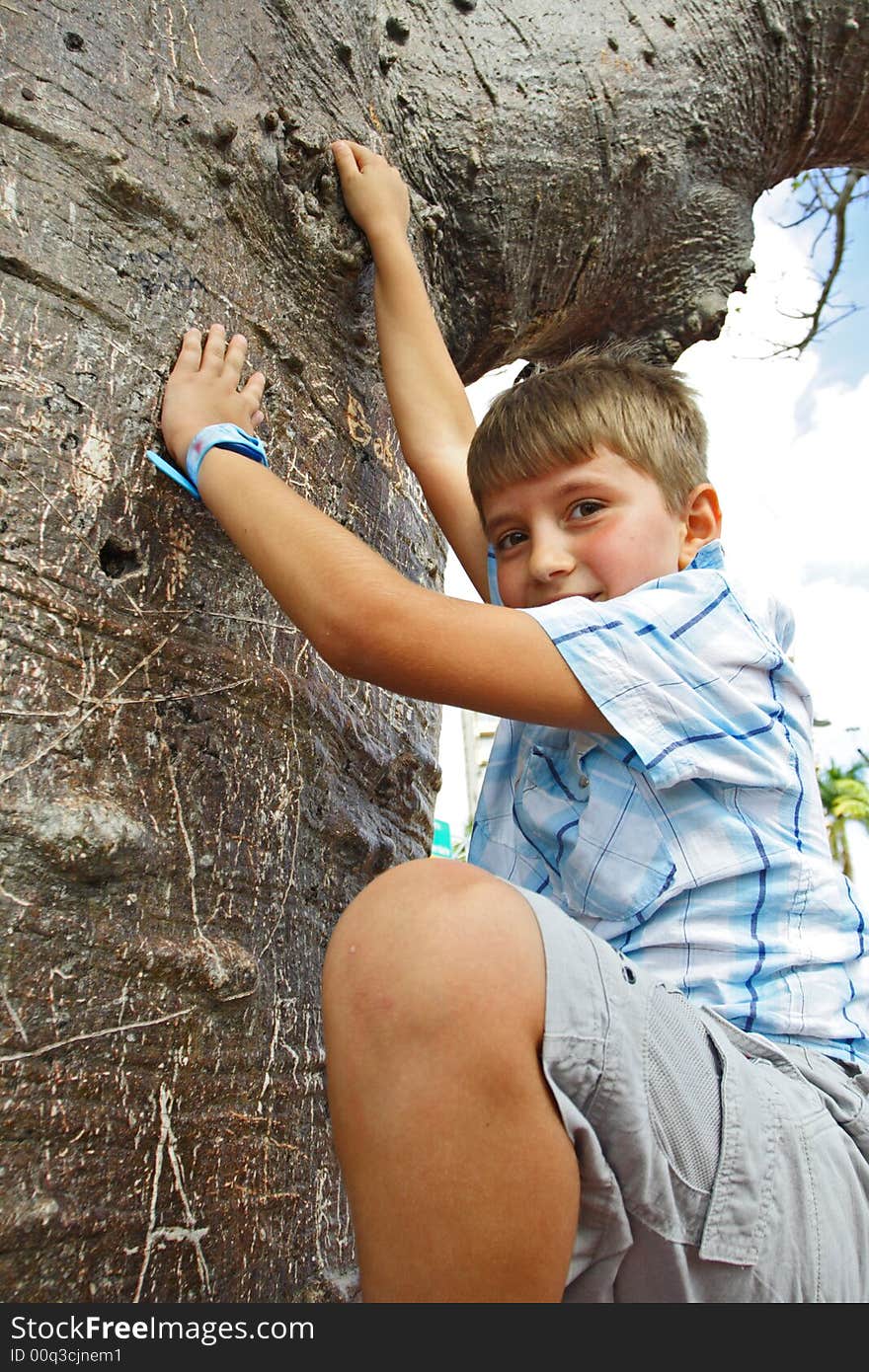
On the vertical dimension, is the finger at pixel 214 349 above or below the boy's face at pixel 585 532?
above

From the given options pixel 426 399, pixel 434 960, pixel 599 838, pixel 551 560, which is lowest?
pixel 434 960

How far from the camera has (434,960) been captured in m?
0.86

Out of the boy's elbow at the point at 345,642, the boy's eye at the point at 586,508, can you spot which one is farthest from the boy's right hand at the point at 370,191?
the boy's elbow at the point at 345,642

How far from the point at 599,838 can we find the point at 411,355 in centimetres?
83

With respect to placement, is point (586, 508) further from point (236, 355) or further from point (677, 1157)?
point (677, 1157)

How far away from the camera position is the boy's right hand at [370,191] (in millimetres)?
1655

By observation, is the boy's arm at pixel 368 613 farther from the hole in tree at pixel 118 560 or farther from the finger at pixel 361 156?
the finger at pixel 361 156

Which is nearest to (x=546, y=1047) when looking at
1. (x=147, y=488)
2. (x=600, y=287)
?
(x=147, y=488)

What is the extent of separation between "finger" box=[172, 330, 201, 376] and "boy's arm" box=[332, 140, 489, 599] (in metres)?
0.44

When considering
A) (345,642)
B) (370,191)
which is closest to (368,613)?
(345,642)

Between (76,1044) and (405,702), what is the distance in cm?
79

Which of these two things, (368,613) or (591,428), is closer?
(368,613)

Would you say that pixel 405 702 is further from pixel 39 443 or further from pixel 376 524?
pixel 39 443

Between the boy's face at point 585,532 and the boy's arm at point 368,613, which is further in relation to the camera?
the boy's face at point 585,532
